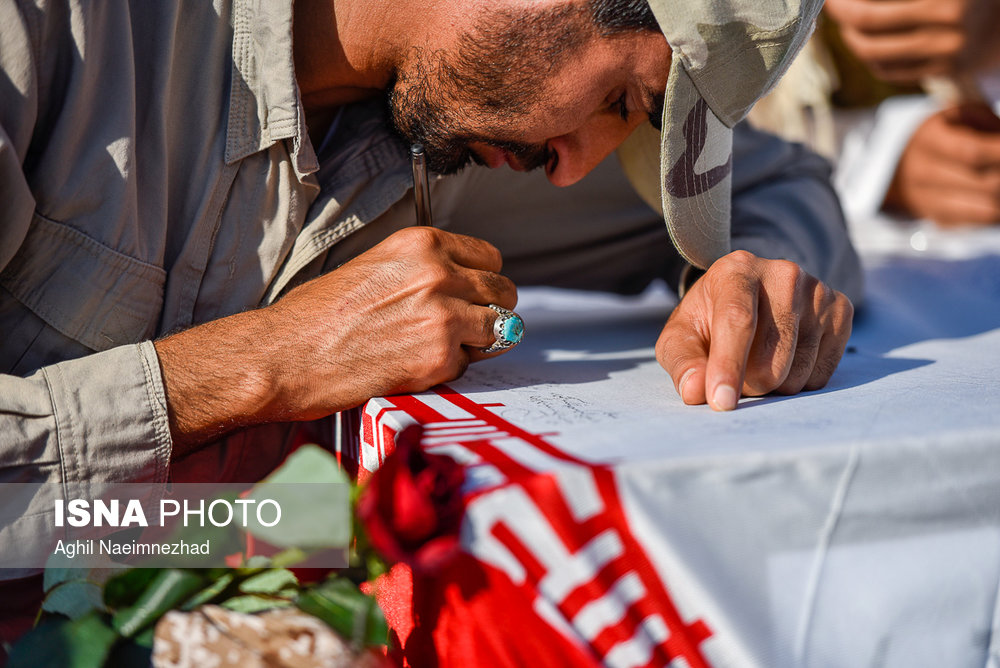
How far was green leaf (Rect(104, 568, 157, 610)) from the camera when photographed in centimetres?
54

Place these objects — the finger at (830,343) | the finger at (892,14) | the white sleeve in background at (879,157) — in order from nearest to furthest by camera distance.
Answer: the finger at (830,343)
the finger at (892,14)
the white sleeve in background at (879,157)

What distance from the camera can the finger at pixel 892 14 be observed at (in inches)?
74.2

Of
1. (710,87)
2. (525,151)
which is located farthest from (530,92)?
(710,87)

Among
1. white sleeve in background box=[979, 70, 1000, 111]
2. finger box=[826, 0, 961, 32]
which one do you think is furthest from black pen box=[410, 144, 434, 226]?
white sleeve in background box=[979, 70, 1000, 111]

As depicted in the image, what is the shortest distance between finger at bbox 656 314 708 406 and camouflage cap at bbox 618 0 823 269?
14cm

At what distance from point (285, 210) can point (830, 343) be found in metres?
0.60

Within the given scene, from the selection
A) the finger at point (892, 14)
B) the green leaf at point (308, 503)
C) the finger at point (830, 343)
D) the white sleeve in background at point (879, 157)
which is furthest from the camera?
the white sleeve in background at point (879, 157)

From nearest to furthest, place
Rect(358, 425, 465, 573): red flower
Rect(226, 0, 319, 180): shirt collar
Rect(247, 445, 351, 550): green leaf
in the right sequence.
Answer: Rect(358, 425, 465, 573): red flower → Rect(247, 445, 351, 550): green leaf → Rect(226, 0, 319, 180): shirt collar

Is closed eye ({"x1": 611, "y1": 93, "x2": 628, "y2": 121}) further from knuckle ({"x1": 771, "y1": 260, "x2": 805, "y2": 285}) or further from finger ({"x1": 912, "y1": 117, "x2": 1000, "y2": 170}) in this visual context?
finger ({"x1": 912, "y1": 117, "x2": 1000, "y2": 170})

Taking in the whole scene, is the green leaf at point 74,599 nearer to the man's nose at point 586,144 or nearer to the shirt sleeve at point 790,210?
the man's nose at point 586,144

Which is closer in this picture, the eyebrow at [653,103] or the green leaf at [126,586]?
the green leaf at [126,586]

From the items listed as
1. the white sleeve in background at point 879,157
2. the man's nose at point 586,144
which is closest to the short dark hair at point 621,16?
the man's nose at point 586,144

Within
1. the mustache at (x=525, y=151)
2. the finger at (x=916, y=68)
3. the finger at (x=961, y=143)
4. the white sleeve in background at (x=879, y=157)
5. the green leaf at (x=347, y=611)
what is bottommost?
the white sleeve in background at (x=879, y=157)

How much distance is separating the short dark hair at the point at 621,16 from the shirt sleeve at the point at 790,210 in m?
0.38
